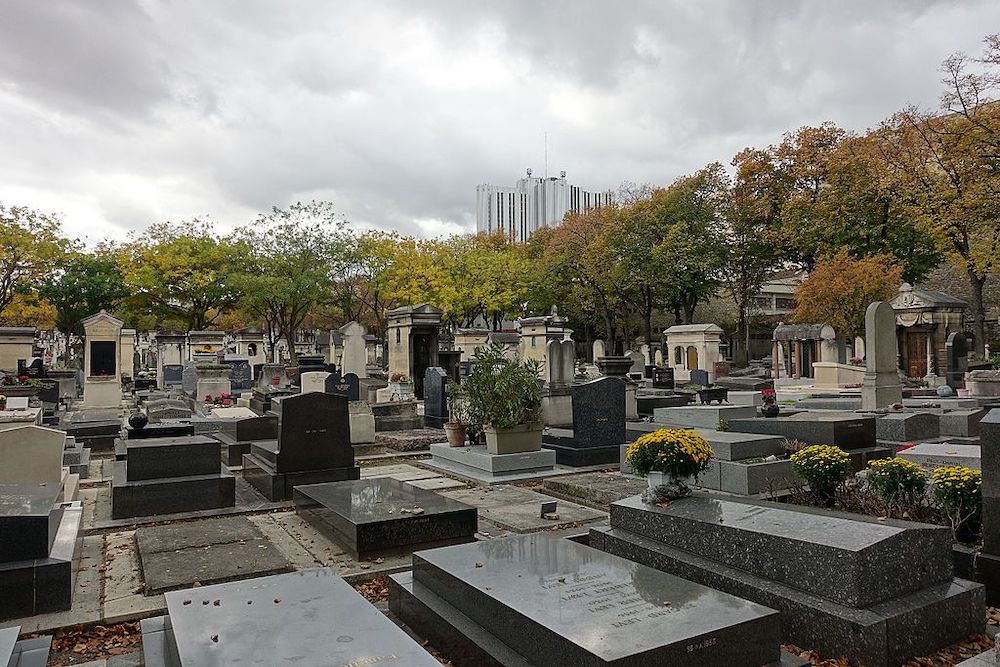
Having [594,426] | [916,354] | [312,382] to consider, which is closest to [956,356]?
[916,354]

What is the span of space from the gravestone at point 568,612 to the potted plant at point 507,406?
20.1 feet

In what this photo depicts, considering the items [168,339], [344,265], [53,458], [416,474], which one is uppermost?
[344,265]

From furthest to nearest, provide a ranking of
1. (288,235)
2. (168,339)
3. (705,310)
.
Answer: (705,310) → (288,235) → (168,339)

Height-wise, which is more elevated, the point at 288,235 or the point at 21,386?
the point at 288,235

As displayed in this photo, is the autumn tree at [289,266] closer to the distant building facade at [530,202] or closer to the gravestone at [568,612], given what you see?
the gravestone at [568,612]

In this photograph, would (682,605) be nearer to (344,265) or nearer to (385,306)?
(344,265)

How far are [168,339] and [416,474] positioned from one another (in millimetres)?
24238

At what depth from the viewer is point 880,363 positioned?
1522 cm

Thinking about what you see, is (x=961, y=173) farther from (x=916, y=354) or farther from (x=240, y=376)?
(x=240, y=376)

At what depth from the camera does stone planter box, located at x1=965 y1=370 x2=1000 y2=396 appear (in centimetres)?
1897

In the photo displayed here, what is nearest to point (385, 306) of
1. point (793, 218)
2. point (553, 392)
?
point (793, 218)

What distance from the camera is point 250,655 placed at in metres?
3.12

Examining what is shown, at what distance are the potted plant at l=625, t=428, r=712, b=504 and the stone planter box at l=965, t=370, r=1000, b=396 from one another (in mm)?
17757

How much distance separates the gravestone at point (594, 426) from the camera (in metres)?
11.5
